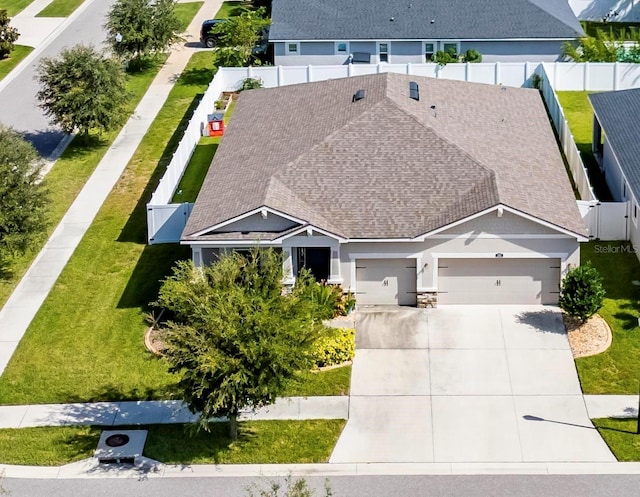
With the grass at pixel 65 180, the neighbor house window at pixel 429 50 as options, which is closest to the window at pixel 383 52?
the neighbor house window at pixel 429 50

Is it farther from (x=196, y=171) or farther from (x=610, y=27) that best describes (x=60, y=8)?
(x=610, y=27)

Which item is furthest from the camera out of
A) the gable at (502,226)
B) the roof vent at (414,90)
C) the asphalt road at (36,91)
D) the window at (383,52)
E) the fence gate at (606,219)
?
the window at (383,52)

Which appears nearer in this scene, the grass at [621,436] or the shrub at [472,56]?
the grass at [621,436]

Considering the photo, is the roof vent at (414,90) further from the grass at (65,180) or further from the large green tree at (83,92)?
the large green tree at (83,92)

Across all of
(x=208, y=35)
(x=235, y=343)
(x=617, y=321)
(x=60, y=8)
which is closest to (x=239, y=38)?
(x=208, y=35)

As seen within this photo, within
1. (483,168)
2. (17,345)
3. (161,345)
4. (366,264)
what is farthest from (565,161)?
(17,345)
